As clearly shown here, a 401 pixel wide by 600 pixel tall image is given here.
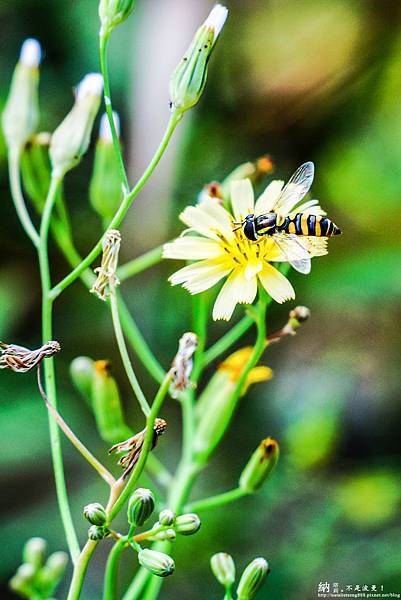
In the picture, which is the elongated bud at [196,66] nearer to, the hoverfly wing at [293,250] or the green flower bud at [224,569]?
the hoverfly wing at [293,250]

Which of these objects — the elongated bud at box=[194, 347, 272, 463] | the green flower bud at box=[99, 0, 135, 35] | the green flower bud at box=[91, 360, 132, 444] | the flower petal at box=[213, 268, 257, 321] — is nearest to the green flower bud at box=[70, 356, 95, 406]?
the green flower bud at box=[91, 360, 132, 444]

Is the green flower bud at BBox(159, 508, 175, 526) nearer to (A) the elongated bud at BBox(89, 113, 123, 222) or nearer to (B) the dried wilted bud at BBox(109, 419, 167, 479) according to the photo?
(B) the dried wilted bud at BBox(109, 419, 167, 479)

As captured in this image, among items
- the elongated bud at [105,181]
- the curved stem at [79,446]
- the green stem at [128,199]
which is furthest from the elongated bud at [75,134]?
the curved stem at [79,446]

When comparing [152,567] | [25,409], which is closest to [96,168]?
[152,567]

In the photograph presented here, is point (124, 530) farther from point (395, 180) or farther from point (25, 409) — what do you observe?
point (395, 180)

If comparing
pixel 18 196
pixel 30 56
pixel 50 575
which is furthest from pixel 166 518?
pixel 30 56

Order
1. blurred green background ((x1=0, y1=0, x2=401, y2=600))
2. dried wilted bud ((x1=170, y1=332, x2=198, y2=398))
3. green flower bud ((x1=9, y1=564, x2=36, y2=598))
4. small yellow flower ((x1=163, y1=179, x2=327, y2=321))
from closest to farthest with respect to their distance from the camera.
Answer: dried wilted bud ((x1=170, y1=332, x2=198, y2=398))
small yellow flower ((x1=163, y1=179, x2=327, y2=321))
green flower bud ((x1=9, y1=564, x2=36, y2=598))
blurred green background ((x1=0, y1=0, x2=401, y2=600))

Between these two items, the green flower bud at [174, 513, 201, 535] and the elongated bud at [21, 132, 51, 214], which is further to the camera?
the elongated bud at [21, 132, 51, 214]
